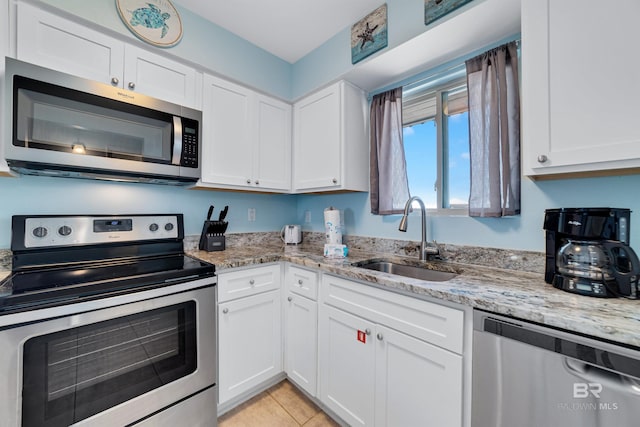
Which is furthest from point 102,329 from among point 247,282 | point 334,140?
point 334,140

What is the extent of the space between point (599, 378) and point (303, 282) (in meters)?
1.30

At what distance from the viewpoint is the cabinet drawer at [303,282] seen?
5.13 ft

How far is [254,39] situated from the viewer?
202 cm

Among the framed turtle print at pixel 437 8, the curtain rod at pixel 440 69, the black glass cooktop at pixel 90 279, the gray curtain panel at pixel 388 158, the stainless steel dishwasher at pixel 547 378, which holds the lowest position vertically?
the stainless steel dishwasher at pixel 547 378

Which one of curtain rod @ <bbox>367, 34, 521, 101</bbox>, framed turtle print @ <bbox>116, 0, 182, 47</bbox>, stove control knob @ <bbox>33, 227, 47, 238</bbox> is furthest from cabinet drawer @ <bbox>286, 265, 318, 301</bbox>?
framed turtle print @ <bbox>116, 0, 182, 47</bbox>

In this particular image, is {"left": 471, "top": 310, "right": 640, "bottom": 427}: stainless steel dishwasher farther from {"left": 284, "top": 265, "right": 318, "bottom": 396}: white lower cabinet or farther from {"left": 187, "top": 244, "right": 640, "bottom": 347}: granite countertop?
{"left": 284, "top": 265, "right": 318, "bottom": 396}: white lower cabinet

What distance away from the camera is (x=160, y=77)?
5.04 feet

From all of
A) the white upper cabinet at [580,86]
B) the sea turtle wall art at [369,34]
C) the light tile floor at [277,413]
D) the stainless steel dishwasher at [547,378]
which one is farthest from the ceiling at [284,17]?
the light tile floor at [277,413]

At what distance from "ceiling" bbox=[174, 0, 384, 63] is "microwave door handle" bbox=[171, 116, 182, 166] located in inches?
33.3

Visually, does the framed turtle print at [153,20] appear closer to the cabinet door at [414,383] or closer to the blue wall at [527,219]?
the blue wall at [527,219]

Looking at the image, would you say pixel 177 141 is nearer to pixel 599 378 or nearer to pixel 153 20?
pixel 153 20

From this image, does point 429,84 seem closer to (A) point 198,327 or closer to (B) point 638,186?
(B) point 638,186

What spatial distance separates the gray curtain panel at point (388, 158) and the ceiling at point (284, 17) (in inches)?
23.1

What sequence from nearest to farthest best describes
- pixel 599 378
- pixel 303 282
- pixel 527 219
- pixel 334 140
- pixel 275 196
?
1. pixel 599 378
2. pixel 527 219
3. pixel 303 282
4. pixel 334 140
5. pixel 275 196
